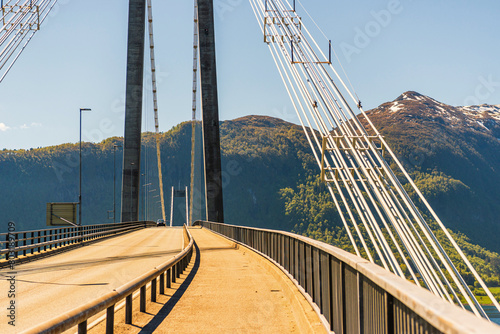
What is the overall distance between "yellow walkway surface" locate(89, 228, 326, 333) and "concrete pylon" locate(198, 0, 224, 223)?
90.0 feet

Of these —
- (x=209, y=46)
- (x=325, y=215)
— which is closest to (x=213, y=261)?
(x=209, y=46)

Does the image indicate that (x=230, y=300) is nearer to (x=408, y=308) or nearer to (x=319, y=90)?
(x=408, y=308)

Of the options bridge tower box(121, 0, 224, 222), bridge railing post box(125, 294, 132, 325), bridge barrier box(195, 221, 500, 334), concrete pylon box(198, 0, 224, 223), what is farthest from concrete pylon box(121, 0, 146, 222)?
bridge railing post box(125, 294, 132, 325)

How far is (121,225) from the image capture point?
54344 mm

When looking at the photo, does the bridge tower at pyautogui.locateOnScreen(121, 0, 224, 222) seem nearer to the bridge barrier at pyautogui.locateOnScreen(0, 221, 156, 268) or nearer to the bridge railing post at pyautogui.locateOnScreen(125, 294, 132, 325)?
the bridge barrier at pyautogui.locateOnScreen(0, 221, 156, 268)

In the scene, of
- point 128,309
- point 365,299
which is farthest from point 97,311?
point 365,299

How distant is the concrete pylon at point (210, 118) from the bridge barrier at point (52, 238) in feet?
29.9

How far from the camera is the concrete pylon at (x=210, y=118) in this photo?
44.9m

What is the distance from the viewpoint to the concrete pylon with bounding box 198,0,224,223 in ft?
147

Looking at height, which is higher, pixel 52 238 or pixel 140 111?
pixel 140 111

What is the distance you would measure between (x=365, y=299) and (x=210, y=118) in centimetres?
4027

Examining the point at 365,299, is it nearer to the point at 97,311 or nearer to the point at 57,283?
the point at 97,311

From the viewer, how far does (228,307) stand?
1099 centimetres

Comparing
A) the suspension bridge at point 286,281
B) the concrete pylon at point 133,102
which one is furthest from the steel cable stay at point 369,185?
the concrete pylon at point 133,102
